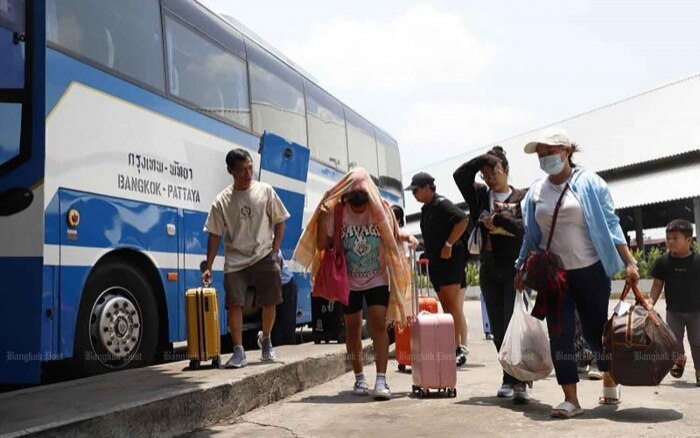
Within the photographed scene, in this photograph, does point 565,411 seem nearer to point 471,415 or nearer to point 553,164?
point 471,415

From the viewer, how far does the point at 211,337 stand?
19.7 feet

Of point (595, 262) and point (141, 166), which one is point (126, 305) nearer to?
point (141, 166)

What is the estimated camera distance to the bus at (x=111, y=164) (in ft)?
17.3

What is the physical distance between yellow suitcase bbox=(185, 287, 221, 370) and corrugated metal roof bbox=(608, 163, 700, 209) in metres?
22.4

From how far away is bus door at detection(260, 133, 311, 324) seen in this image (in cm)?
915

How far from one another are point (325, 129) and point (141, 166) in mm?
5155

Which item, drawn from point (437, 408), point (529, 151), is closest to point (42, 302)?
point (437, 408)

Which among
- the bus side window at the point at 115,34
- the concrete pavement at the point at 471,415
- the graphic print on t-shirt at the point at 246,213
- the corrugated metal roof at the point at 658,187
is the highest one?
the corrugated metal roof at the point at 658,187

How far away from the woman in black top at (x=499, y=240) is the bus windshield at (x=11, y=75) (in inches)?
124

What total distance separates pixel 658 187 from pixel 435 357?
2610cm

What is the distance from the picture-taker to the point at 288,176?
31.4 feet

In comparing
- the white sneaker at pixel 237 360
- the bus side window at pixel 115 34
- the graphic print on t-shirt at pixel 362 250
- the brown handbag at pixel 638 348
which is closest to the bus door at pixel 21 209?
the bus side window at pixel 115 34

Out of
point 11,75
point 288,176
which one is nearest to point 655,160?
point 288,176

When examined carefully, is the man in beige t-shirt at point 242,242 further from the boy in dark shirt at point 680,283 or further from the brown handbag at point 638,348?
the boy in dark shirt at point 680,283
